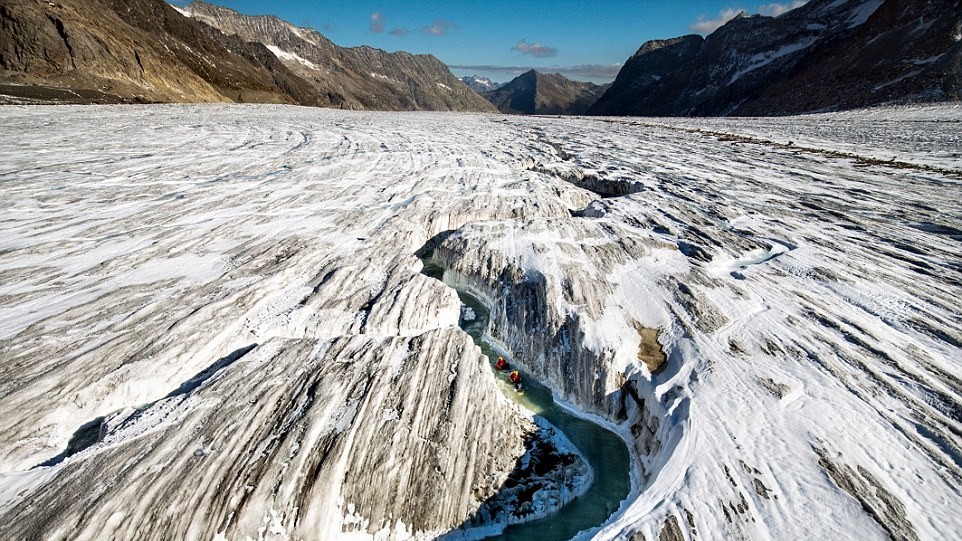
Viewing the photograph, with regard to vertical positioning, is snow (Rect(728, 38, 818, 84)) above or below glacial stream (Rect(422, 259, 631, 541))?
above

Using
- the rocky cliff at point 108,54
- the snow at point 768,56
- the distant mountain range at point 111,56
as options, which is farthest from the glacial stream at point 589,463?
the snow at point 768,56

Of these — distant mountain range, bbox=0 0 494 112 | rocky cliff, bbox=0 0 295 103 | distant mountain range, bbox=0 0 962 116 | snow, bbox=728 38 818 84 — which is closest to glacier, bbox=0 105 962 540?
distant mountain range, bbox=0 0 962 116

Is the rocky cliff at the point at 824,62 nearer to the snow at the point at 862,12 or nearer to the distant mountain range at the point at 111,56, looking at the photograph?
the snow at the point at 862,12

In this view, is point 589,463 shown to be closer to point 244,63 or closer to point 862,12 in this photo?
point 244,63

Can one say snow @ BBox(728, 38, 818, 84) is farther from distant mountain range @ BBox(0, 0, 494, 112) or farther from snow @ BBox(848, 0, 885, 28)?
distant mountain range @ BBox(0, 0, 494, 112)

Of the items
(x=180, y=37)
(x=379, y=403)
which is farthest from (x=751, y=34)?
(x=379, y=403)

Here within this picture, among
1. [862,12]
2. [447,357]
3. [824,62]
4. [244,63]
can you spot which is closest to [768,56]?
[862,12]

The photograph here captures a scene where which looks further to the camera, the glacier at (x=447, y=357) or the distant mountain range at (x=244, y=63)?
the distant mountain range at (x=244, y=63)
